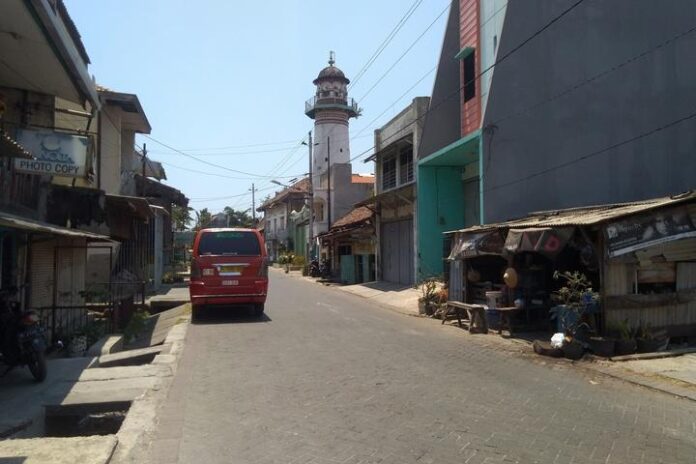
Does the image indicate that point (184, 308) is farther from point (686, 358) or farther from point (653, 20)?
point (653, 20)

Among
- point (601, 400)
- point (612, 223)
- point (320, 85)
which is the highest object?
point (320, 85)

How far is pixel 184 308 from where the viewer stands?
17.6m

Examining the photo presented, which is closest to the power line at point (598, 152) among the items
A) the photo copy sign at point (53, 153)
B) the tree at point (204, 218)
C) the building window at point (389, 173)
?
the building window at point (389, 173)

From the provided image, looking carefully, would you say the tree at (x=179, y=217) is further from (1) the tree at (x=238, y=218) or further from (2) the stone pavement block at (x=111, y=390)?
(2) the stone pavement block at (x=111, y=390)

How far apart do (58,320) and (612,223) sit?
432 inches

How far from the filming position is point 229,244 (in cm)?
1455

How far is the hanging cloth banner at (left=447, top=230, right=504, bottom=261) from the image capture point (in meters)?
13.7

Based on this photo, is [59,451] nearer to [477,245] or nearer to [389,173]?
[477,245]

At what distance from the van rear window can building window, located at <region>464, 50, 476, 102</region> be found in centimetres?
984

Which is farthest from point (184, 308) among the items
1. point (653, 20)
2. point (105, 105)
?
point (653, 20)

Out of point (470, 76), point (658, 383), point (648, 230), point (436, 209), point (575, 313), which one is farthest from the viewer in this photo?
point (436, 209)

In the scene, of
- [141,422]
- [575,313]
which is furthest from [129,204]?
[575,313]

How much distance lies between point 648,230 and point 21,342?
10.2 metres

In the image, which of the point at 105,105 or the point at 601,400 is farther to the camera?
the point at 105,105
